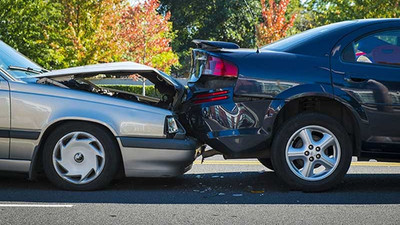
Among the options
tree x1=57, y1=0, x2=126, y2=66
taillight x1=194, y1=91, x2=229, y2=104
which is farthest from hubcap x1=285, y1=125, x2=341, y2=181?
tree x1=57, y1=0, x2=126, y2=66

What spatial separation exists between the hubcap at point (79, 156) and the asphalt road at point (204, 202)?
184 millimetres

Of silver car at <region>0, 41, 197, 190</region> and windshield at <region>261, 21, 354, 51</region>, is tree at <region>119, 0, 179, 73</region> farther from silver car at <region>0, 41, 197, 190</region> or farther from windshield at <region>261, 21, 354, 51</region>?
silver car at <region>0, 41, 197, 190</region>

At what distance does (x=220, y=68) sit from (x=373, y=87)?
1.42 metres

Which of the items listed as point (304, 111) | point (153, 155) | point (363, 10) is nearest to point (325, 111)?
point (304, 111)

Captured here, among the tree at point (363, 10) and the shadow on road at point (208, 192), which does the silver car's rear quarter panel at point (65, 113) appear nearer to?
the shadow on road at point (208, 192)

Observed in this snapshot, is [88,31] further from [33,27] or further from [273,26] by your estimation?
[273,26]

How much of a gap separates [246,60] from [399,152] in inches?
66.4

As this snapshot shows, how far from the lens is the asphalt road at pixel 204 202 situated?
4.72m

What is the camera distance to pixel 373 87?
5781mm

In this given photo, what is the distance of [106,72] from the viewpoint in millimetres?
5992

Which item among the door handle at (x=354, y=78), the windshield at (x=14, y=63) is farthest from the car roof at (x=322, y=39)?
the windshield at (x=14, y=63)

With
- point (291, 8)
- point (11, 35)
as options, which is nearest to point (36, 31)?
point (11, 35)

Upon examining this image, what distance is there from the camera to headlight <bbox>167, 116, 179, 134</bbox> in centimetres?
576

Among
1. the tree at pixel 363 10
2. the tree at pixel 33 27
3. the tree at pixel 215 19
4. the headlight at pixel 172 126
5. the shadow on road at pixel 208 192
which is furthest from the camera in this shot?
the tree at pixel 215 19
